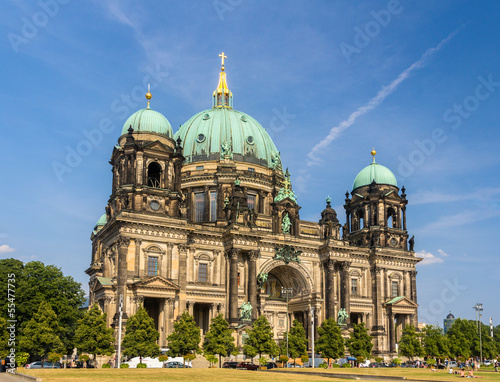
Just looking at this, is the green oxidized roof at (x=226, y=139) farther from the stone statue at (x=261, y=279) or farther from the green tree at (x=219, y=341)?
the green tree at (x=219, y=341)

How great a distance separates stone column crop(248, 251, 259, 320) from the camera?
82750 millimetres

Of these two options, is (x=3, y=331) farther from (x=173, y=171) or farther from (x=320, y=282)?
(x=320, y=282)

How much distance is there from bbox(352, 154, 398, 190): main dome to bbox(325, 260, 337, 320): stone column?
19868 millimetres

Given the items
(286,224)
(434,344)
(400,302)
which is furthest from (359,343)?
(286,224)

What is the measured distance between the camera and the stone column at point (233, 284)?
8106 centimetres

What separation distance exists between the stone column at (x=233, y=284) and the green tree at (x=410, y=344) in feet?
87.0

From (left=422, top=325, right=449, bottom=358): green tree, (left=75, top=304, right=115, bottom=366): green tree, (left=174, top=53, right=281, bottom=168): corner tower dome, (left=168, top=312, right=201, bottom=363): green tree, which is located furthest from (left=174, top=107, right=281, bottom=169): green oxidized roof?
(left=75, top=304, right=115, bottom=366): green tree

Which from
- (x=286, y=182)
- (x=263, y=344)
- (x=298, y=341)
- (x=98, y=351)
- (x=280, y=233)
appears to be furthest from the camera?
(x=286, y=182)

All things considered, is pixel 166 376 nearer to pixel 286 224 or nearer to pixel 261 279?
pixel 261 279

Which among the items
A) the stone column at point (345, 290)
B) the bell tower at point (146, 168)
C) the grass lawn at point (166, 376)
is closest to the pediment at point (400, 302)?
the stone column at point (345, 290)

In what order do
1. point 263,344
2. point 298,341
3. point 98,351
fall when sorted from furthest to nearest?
1. point 298,341
2. point 263,344
3. point 98,351

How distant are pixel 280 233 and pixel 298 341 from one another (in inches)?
684

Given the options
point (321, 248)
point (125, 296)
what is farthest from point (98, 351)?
point (321, 248)

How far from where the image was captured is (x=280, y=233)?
89.6m
